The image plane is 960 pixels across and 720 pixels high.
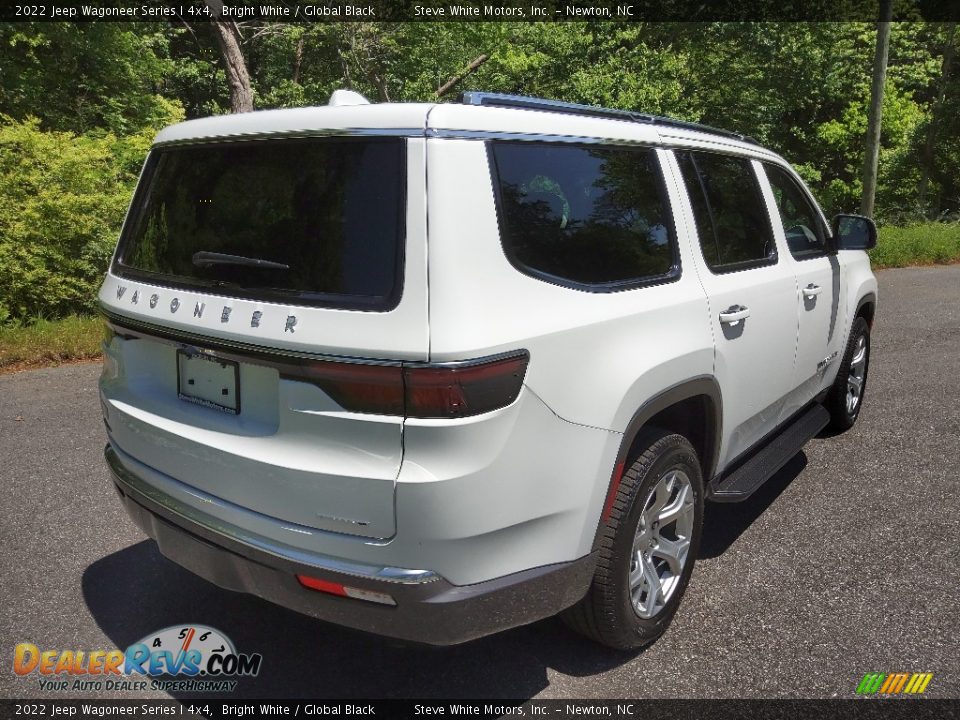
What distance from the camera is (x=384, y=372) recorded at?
2006 mm

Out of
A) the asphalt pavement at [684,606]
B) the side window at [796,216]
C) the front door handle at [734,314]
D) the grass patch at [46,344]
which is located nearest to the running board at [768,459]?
the asphalt pavement at [684,606]

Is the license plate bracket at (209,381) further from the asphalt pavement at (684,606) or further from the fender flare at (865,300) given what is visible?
the fender flare at (865,300)

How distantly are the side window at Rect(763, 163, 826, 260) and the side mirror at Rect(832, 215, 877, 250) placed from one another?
10cm

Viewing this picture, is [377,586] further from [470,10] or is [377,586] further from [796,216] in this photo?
[470,10]

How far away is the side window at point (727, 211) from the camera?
10.3ft

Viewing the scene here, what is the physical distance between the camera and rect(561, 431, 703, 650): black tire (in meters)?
2.54

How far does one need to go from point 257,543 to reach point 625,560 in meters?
1.19

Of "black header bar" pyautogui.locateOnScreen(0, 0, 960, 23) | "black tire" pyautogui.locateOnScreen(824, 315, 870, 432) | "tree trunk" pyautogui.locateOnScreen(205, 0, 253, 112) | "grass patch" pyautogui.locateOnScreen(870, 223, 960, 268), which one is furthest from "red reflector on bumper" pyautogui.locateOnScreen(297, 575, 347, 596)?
"grass patch" pyautogui.locateOnScreen(870, 223, 960, 268)

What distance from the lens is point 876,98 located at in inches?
619

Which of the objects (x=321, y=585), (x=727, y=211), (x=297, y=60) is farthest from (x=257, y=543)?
(x=297, y=60)

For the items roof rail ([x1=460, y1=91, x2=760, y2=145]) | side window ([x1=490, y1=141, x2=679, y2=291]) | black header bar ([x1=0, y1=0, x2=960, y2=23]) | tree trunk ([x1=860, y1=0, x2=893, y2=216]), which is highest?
black header bar ([x1=0, y1=0, x2=960, y2=23])

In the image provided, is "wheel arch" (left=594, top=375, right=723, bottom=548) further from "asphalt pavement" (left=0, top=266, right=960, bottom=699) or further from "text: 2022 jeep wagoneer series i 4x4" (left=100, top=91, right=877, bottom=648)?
"asphalt pavement" (left=0, top=266, right=960, bottom=699)

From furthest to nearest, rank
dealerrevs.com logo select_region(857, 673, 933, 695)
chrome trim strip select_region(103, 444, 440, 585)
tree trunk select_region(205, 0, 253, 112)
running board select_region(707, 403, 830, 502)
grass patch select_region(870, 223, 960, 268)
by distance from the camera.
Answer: grass patch select_region(870, 223, 960, 268) → tree trunk select_region(205, 0, 253, 112) → running board select_region(707, 403, 830, 502) → dealerrevs.com logo select_region(857, 673, 933, 695) → chrome trim strip select_region(103, 444, 440, 585)

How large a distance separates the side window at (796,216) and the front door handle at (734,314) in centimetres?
91
